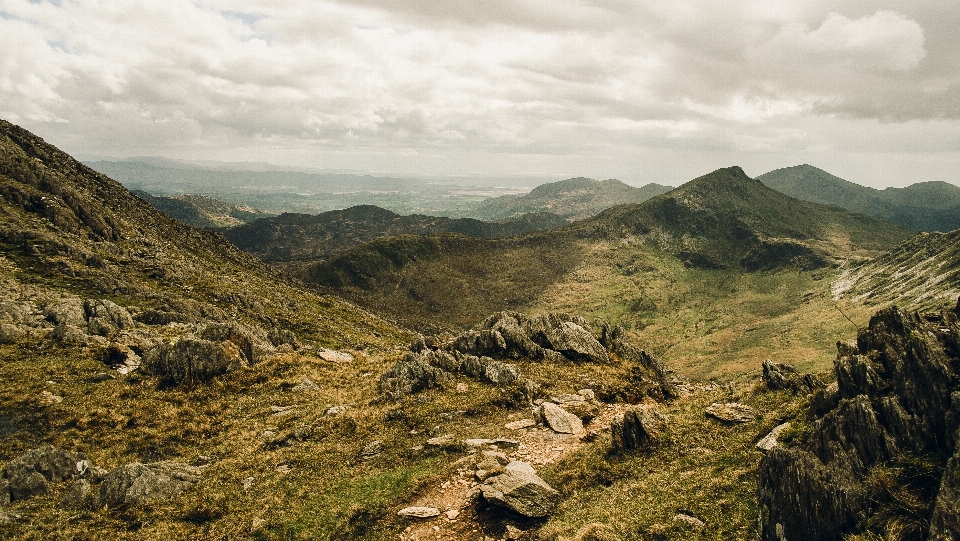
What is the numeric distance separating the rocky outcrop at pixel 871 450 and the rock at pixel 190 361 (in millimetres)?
40128

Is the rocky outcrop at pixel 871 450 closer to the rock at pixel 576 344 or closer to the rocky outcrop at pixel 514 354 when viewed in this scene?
the rocky outcrop at pixel 514 354

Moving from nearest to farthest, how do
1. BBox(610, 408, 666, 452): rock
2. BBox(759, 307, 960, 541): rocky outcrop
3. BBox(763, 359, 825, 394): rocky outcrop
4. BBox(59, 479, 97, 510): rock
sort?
BBox(759, 307, 960, 541): rocky outcrop
BBox(59, 479, 97, 510): rock
BBox(610, 408, 666, 452): rock
BBox(763, 359, 825, 394): rocky outcrop

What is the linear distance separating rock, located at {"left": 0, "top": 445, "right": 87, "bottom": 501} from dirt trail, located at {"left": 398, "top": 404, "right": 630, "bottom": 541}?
18821mm

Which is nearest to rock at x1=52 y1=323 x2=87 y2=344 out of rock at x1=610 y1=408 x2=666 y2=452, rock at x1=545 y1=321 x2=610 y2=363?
rock at x1=545 y1=321 x2=610 y2=363

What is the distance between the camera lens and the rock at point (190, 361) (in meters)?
36.4

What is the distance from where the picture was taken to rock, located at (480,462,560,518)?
63.4ft

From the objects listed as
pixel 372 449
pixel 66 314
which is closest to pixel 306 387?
pixel 372 449

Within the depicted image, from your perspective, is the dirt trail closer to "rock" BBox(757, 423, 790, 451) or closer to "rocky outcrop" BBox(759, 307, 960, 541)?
"rock" BBox(757, 423, 790, 451)

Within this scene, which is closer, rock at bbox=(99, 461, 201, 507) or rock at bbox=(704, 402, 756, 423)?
rock at bbox=(99, 461, 201, 507)

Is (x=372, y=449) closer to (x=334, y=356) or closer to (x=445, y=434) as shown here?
(x=445, y=434)

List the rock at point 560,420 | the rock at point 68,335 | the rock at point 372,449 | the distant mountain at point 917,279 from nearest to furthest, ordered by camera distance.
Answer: the rock at point 372,449 → the rock at point 560,420 → the rock at point 68,335 → the distant mountain at point 917,279

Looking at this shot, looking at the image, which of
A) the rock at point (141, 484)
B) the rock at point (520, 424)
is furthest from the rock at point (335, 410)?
the rock at point (520, 424)

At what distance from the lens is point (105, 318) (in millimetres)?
46312

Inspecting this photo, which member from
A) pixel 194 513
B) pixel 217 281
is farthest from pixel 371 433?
pixel 217 281
